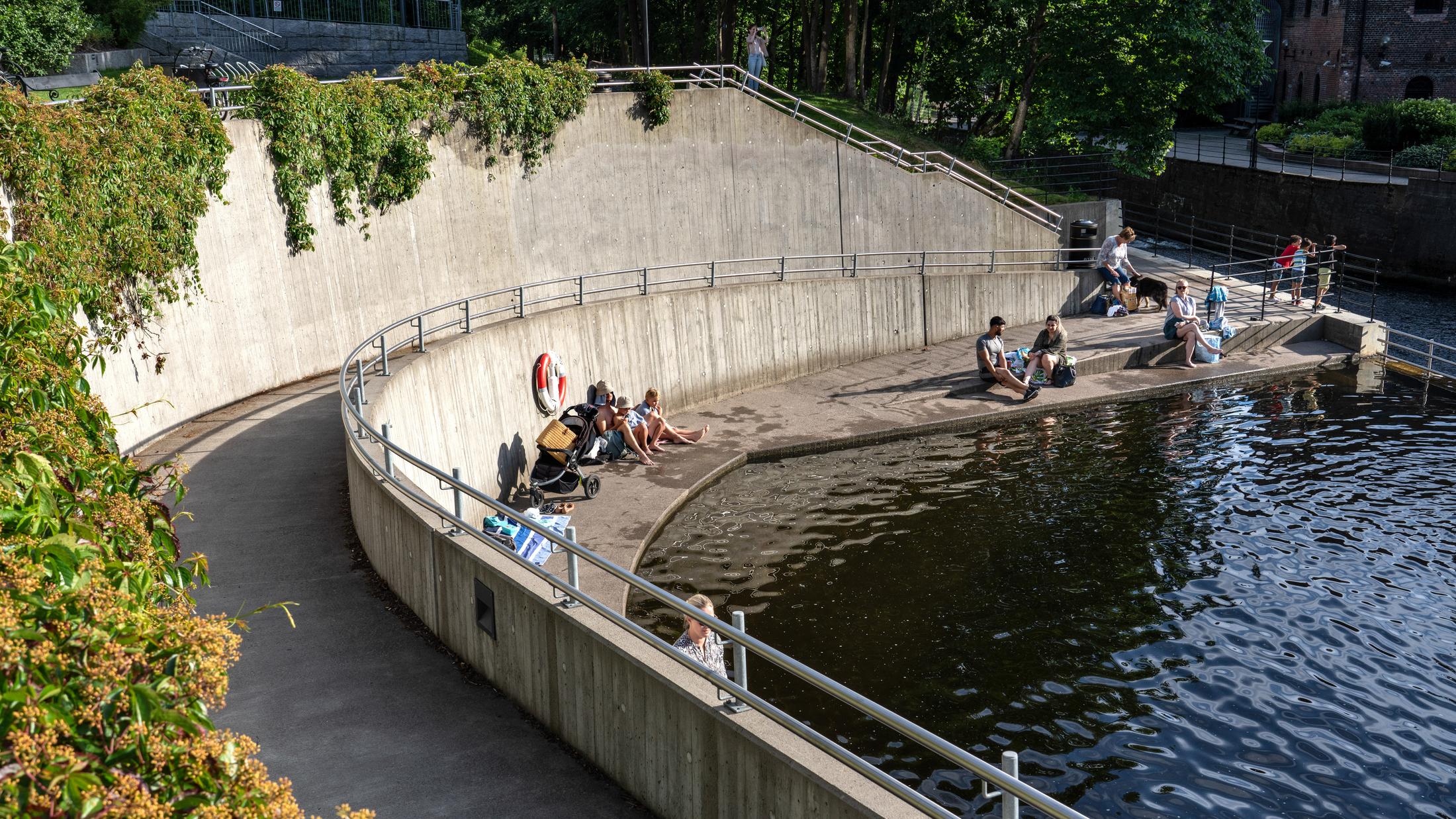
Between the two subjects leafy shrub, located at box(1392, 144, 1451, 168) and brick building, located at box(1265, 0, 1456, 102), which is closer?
leafy shrub, located at box(1392, 144, 1451, 168)

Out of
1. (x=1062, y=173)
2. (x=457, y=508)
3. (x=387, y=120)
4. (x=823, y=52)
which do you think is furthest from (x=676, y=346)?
(x=1062, y=173)

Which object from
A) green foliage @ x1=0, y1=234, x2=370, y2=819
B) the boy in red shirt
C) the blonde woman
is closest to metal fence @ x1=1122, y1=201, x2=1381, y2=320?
the boy in red shirt

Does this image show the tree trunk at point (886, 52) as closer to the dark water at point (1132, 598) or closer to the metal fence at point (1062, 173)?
the metal fence at point (1062, 173)

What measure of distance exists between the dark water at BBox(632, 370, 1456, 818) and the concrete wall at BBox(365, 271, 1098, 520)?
9.56ft

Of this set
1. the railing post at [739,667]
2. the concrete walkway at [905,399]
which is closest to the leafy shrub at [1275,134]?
the concrete walkway at [905,399]

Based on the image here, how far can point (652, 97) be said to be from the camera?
2344 cm

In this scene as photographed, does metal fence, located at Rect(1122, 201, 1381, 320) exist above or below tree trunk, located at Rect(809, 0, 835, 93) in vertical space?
below

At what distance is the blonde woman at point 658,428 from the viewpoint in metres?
17.9

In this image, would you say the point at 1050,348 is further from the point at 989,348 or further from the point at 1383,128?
the point at 1383,128

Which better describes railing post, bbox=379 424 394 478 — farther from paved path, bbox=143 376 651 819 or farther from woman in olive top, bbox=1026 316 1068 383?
woman in olive top, bbox=1026 316 1068 383

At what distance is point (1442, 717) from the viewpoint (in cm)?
1052

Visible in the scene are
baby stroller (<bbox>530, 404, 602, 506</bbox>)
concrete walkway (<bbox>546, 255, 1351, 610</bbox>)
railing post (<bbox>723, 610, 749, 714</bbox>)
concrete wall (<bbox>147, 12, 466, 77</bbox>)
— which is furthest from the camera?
concrete wall (<bbox>147, 12, 466, 77</bbox>)

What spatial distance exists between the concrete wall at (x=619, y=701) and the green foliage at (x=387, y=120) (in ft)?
29.3

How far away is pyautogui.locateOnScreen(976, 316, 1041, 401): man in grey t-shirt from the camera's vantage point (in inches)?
824
